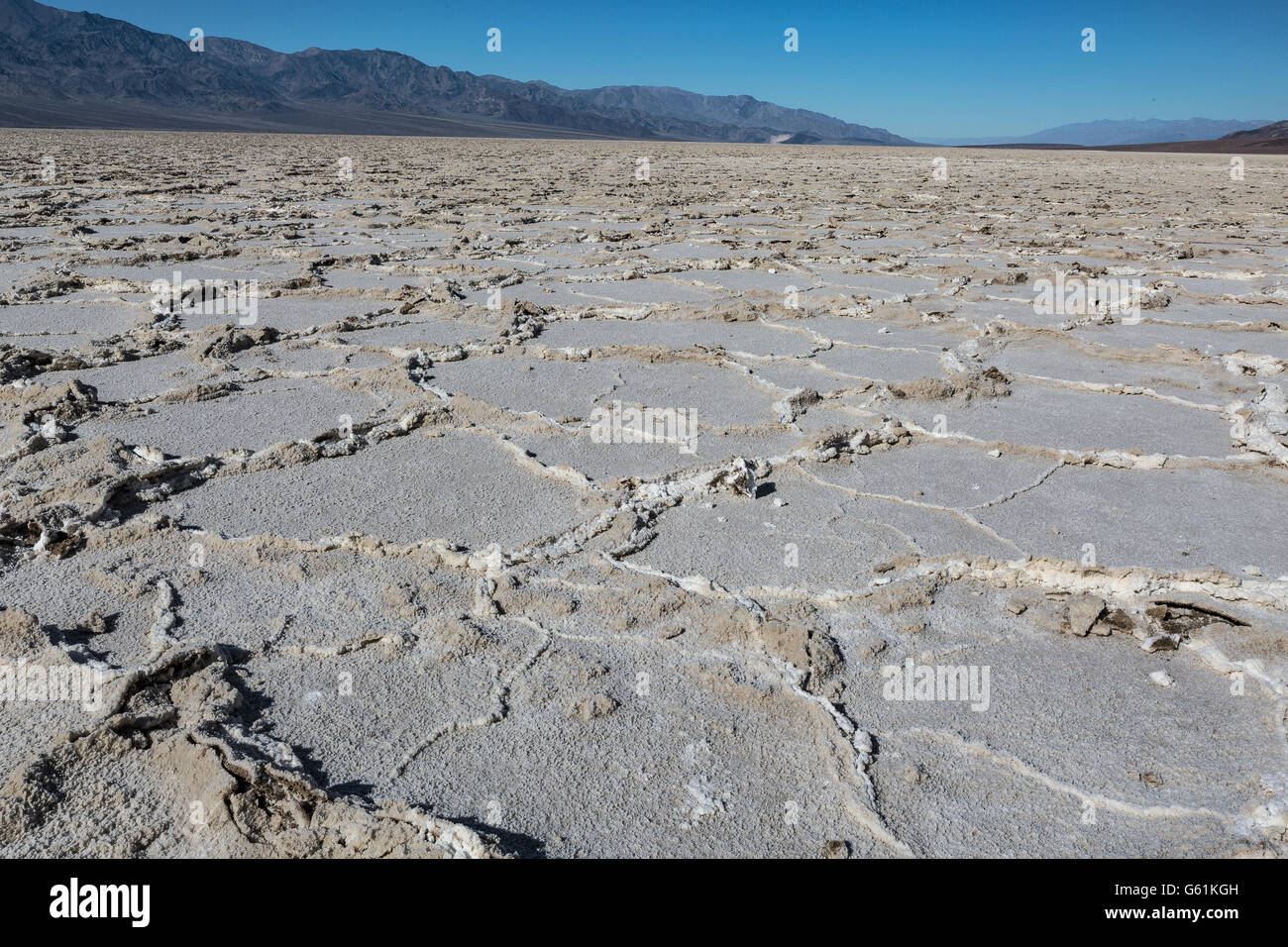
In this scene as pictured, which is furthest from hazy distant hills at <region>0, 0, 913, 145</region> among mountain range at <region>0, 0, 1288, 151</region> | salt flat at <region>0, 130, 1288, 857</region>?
salt flat at <region>0, 130, 1288, 857</region>

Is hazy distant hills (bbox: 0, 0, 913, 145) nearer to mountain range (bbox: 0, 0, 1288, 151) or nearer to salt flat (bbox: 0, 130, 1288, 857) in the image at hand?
mountain range (bbox: 0, 0, 1288, 151)

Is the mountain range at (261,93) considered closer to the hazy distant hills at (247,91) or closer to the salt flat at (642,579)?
the hazy distant hills at (247,91)

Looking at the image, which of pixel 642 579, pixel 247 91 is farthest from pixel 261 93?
pixel 642 579

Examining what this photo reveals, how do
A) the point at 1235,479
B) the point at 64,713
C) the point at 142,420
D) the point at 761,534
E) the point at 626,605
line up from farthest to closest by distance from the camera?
1. the point at 142,420
2. the point at 1235,479
3. the point at 761,534
4. the point at 626,605
5. the point at 64,713
